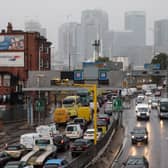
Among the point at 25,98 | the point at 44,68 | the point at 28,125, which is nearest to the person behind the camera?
the point at 28,125

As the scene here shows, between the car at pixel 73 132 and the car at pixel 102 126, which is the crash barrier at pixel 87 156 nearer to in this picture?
the car at pixel 73 132

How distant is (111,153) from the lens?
143 feet

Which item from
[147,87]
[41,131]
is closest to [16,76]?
[41,131]

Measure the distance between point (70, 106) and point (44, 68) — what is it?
2569cm

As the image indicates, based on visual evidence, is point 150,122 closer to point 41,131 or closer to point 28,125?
point 28,125

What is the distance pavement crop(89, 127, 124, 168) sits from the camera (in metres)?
37.2

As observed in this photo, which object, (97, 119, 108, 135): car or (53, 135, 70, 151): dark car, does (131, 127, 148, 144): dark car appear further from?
(53, 135, 70, 151): dark car

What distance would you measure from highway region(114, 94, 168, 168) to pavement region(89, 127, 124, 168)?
468 millimetres

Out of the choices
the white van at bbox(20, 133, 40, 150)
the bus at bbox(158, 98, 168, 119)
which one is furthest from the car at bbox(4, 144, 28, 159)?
the bus at bbox(158, 98, 168, 119)

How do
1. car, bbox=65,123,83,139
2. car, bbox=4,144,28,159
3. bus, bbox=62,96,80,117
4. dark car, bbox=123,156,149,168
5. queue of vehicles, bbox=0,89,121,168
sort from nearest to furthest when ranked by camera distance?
dark car, bbox=123,156,149,168, queue of vehicles, bbox=0,89,121,168, car, bbox=4,144,28,159, car, bbox=65,123,83,139, bus, bbox=62,96,80,117

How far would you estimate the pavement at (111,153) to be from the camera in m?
37.2

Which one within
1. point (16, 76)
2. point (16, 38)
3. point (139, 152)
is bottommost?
point (139, 152)

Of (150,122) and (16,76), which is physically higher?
(16,76)

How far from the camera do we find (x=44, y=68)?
102375 mm
